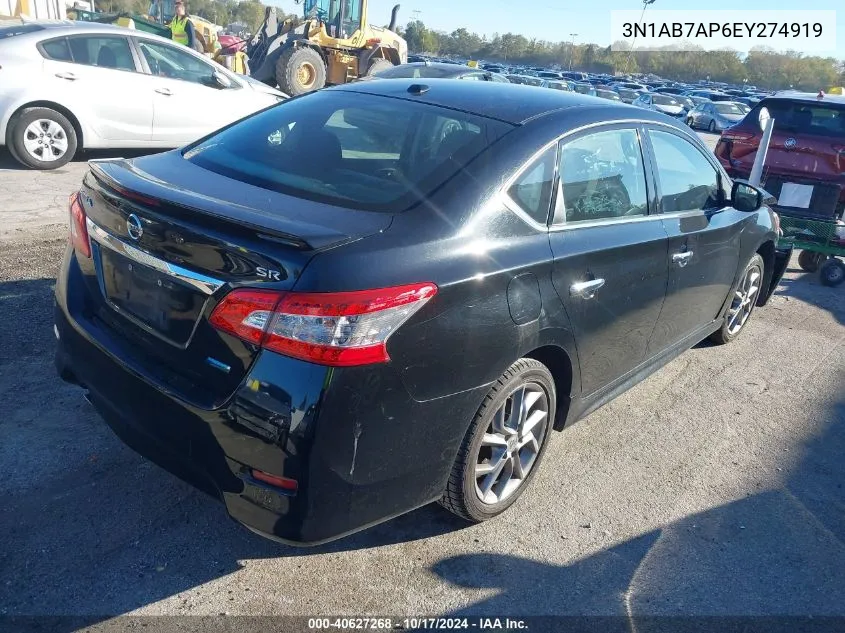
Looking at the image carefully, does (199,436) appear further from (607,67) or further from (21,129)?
(607,67)

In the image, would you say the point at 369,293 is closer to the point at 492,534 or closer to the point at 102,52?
the point at 492,534

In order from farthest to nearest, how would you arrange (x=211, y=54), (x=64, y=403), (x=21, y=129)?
1. (x=211, y=54)
2. (x=21, y=129)
3. (x=64, y=403)

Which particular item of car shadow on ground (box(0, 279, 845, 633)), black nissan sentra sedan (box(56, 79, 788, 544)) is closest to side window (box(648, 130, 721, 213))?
black nissan sentra sedan (box(56, 79, 788, 544))

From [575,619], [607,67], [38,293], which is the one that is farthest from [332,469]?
[607,67]

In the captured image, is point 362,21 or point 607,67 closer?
point 362,21

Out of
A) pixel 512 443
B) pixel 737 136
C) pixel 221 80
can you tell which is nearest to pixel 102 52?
pixel 221 80

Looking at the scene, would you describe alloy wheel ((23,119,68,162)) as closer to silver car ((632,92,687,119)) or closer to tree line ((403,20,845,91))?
silver car ((632,92,687,119))

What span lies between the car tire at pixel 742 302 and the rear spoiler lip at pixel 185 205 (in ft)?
11.8

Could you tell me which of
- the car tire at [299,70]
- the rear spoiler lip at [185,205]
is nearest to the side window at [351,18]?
the car tire at [299,70]

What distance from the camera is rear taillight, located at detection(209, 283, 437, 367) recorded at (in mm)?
2172

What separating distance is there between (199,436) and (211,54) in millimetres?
17420

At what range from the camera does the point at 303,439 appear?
220cm

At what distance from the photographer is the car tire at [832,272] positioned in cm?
694

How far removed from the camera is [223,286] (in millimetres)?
2246
